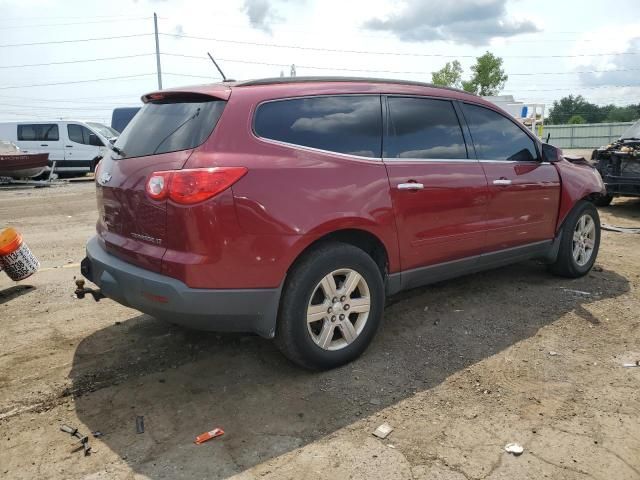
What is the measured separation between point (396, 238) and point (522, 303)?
171 centimetres

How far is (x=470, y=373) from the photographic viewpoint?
3494mm

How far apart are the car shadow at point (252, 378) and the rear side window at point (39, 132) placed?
54.6 ft

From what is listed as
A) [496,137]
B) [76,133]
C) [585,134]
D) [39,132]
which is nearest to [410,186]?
[496,137]

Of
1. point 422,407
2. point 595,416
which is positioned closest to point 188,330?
point 422,407

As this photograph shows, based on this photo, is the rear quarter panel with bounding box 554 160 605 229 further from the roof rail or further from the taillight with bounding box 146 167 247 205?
the taillight with bounding box 146 167 247 205

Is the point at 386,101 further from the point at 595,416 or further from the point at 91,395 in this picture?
the point at 91,395

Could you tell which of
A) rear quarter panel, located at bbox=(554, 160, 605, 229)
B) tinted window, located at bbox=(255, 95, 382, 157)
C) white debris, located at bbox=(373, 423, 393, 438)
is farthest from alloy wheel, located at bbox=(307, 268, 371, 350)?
rear quarter panel, located at bbox=(554, 160, 605, 229)

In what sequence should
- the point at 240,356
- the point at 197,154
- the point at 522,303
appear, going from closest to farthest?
1. the point at 197,154
2. the point at 240,356
3. the point at 522,303

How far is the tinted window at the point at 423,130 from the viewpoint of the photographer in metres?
3.79

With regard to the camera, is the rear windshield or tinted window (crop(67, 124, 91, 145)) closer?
the rear windshield

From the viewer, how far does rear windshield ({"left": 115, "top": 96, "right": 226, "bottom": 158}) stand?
311 centimetres

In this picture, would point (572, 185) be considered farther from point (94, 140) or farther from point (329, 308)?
point (94, 140)

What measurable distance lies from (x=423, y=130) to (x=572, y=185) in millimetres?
2043

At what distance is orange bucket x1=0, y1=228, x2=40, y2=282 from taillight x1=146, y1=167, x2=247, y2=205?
8.85 ft
